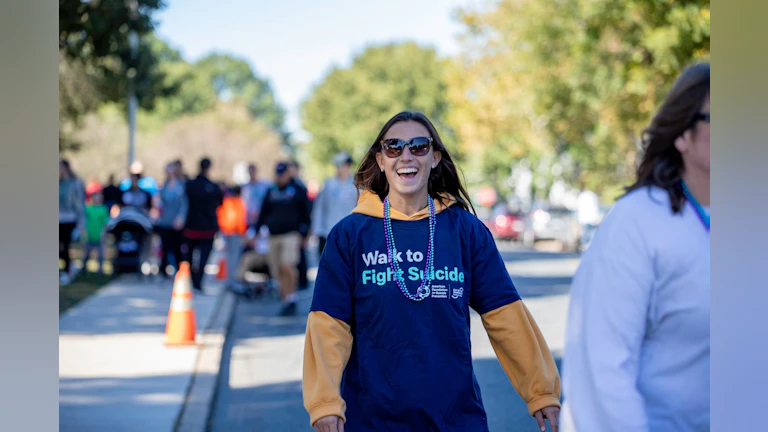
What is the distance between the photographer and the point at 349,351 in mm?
3949

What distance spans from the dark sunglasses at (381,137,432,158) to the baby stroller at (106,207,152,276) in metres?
15.6

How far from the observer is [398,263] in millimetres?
3906

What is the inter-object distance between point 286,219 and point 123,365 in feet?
13.9

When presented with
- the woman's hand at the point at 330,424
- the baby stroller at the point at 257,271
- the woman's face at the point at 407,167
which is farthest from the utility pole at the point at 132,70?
the woman's hand at the point at 330,424

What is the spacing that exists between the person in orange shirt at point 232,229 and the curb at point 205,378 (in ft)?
7.66

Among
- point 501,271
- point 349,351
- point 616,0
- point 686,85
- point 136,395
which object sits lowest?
point 136,395

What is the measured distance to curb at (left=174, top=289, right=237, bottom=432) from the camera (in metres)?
8.16

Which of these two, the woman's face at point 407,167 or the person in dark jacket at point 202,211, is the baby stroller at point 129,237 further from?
the woman's face at point 407,167

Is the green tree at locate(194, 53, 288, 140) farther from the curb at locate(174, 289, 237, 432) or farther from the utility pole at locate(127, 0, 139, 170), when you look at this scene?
the curb at locate(174, 289, 237, 432)

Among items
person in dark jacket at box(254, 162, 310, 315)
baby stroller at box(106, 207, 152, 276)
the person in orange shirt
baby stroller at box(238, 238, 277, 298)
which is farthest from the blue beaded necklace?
baby stroller at box(106, 207, 152, 276)
